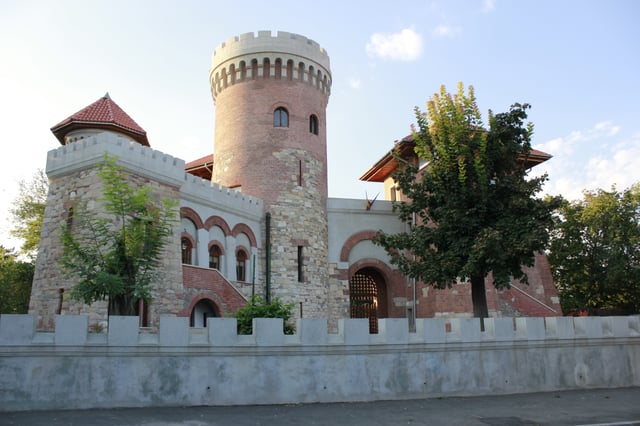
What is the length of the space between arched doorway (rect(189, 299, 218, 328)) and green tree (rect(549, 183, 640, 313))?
2140cm

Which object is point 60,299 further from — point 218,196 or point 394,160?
point 394,160

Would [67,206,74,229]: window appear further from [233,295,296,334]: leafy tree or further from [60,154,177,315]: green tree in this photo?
[233,295,296,334]: leafy tree

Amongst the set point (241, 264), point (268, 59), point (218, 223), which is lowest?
point (241, 264)

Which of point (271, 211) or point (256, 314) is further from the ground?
point (271, 211)

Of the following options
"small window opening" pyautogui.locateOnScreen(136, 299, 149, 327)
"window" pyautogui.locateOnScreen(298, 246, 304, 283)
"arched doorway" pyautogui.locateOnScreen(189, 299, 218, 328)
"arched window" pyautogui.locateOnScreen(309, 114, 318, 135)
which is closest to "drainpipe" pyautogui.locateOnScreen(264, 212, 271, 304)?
"window" pyautogui.locateOnScreen(298, 246, 304, 283)

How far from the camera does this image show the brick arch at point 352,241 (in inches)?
965

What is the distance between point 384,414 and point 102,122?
15229 mm

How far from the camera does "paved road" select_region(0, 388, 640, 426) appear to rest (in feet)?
29.2

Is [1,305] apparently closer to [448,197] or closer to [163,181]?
[163,181]

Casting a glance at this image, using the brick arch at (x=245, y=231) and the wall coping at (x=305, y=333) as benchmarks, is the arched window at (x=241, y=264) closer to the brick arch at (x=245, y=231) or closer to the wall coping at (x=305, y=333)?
the brick arch at (x=245, y=231)

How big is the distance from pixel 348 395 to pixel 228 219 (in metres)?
11.2

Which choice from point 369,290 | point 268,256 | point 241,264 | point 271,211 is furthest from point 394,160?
point 241,264

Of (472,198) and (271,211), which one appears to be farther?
(271,211)

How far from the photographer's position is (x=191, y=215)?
19234mm
